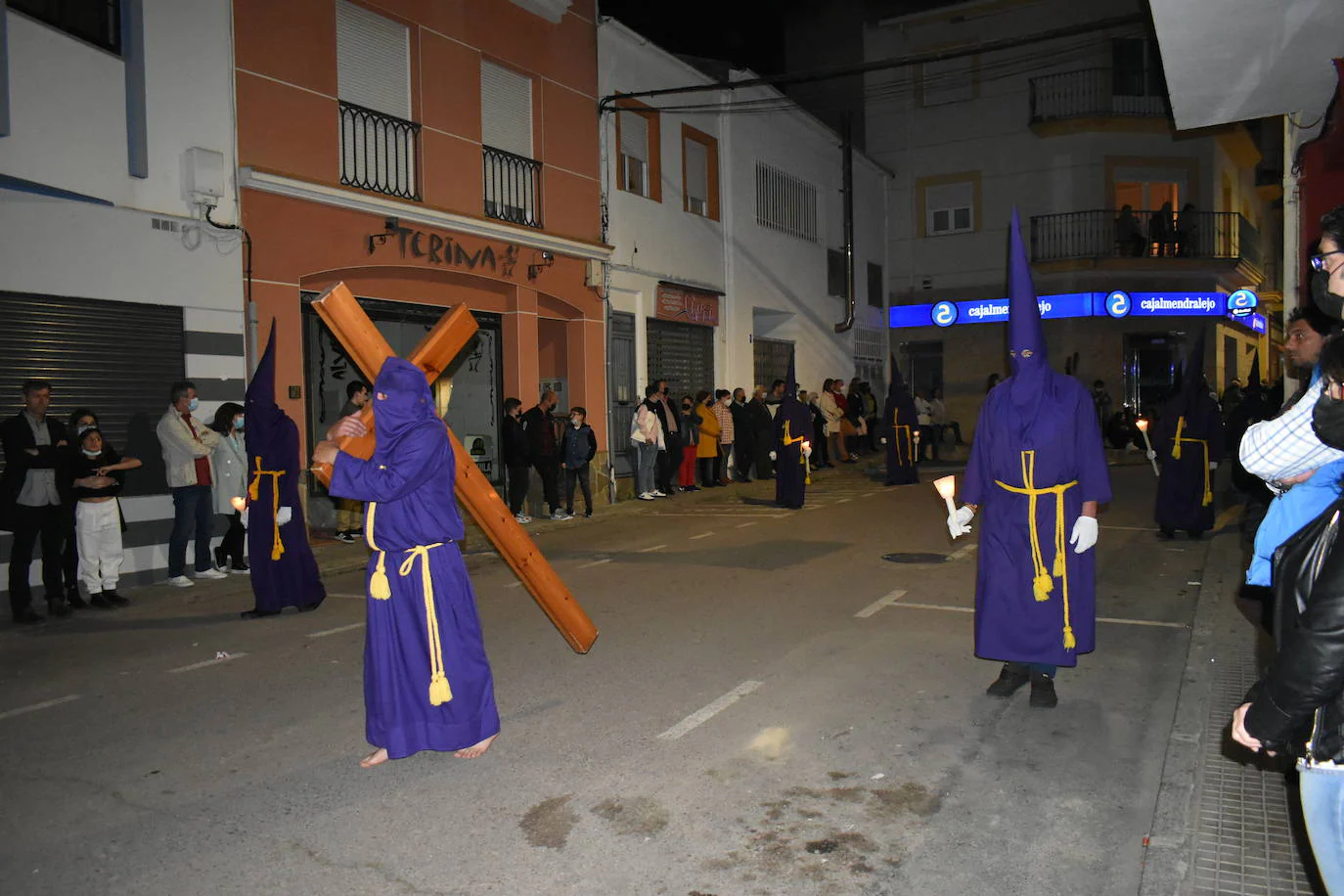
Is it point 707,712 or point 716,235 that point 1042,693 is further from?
point 716,235

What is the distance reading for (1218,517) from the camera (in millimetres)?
13812

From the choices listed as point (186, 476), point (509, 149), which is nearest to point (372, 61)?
point (509, 149)

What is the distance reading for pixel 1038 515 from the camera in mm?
5707

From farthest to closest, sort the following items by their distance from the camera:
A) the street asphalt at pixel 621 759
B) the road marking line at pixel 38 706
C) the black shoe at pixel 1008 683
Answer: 1. the road marking line at pixel 38 706
2. the black shoe at pixel 1008 683
3. the street asphalt at pixel 621 759

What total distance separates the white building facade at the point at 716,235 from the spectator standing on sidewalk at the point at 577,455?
8.73ft

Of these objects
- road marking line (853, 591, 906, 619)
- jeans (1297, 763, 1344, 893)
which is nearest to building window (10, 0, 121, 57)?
road marking line (853, 591, 906, 619)

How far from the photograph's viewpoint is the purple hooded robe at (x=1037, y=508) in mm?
5660

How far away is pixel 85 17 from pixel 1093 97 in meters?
25.6

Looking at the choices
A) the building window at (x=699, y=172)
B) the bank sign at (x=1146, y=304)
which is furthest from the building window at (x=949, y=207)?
the building window at (x=699, y=172)

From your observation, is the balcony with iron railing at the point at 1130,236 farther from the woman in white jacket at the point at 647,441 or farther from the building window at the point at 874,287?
the woman in white jacket at the point at 647,441

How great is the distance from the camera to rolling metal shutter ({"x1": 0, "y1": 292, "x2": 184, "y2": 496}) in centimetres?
966

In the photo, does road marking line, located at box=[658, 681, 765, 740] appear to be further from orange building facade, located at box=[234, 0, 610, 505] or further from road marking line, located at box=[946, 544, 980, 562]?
orange building facade, located at box=[234, 0, 610, 505]

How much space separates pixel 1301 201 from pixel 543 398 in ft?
32.0

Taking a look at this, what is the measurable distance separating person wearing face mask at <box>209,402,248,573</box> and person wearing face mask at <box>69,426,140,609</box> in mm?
1288
